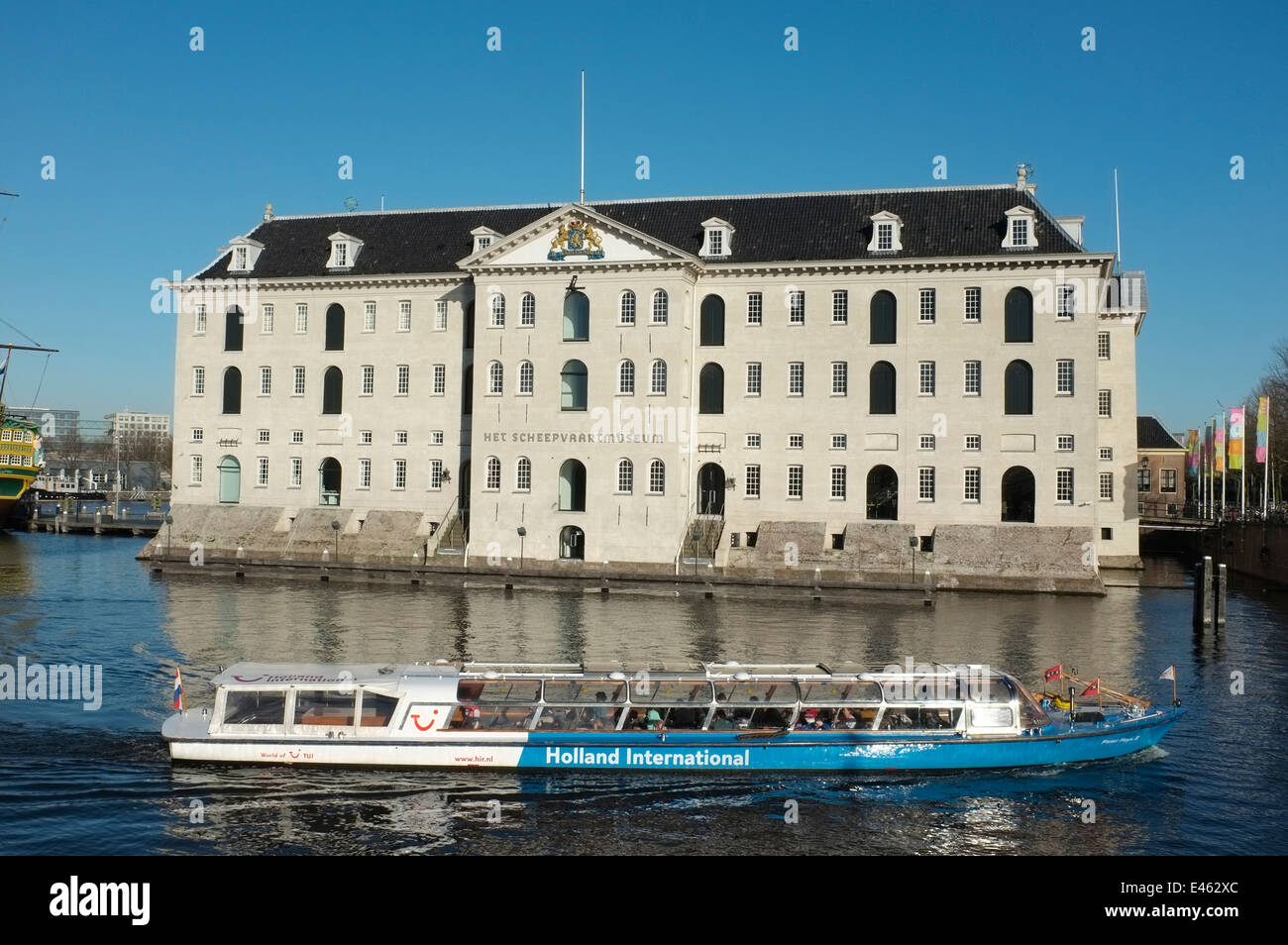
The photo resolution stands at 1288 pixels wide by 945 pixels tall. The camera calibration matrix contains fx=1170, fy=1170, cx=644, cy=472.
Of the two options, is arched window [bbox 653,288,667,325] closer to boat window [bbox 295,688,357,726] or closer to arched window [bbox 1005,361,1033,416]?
arched window [bbox 1005,361,1033,416]

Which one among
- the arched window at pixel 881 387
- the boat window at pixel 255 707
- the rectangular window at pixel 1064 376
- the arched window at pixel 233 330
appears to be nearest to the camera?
the boat window at pixel 255 707

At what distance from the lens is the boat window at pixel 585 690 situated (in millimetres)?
27141

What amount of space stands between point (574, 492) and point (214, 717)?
40.7 metres

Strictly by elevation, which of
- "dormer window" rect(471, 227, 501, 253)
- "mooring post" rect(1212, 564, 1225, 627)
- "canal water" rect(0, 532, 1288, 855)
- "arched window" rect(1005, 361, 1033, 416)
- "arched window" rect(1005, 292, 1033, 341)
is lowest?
"canal water" rect(0, 532, 1288, 855)

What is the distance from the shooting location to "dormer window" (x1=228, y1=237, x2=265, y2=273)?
74125 mm

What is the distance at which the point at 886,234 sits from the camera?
63656mm

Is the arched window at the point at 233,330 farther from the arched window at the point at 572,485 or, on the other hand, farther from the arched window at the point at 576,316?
the arched window at the point at 572,485

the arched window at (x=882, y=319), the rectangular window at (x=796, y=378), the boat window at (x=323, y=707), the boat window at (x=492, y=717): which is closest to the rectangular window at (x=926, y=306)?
the arched window at (x=882, y=319)

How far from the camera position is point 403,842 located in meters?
21.5

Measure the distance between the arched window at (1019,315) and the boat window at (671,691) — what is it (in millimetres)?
40734

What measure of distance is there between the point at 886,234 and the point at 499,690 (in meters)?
43.9

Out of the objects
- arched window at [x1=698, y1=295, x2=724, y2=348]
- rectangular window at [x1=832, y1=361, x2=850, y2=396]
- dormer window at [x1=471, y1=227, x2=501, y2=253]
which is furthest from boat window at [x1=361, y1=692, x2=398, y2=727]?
dormer window at [x1=471, y1=227, x2=501, y2=253]

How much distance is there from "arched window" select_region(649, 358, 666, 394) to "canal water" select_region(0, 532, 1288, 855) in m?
18.1
